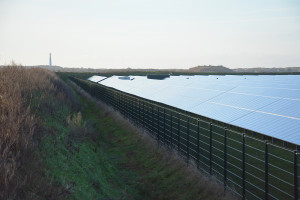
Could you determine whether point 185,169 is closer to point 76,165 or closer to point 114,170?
point 114,170

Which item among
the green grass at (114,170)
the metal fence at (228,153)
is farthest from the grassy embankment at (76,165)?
the metal fence at (228,153)

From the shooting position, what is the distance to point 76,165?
33.4ft

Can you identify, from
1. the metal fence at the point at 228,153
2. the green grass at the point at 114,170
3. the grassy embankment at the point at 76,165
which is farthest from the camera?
the green grass at the point at 114,170

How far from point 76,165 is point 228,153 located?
25.0 feet

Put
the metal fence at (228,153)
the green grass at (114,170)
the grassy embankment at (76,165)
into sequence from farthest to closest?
the green grass at (114,170) < the metal fence at (228,153) < the grassy embankment at (76,165)

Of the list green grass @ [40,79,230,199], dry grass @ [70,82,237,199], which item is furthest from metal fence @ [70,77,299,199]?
green grass @ [40,79,230,199]

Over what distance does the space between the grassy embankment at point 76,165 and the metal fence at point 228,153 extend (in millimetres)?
742

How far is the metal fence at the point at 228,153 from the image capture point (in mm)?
8391

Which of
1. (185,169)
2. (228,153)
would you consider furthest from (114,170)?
(228,153)

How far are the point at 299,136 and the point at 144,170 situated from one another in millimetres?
5501

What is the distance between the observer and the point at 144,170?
12516 millimetres

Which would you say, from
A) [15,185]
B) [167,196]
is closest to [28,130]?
[15,185]

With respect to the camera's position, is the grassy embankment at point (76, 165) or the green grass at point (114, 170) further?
the green grass at point (114, 170)

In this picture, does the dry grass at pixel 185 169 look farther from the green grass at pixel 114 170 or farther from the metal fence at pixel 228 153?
the metal fence at pixel 228 153
